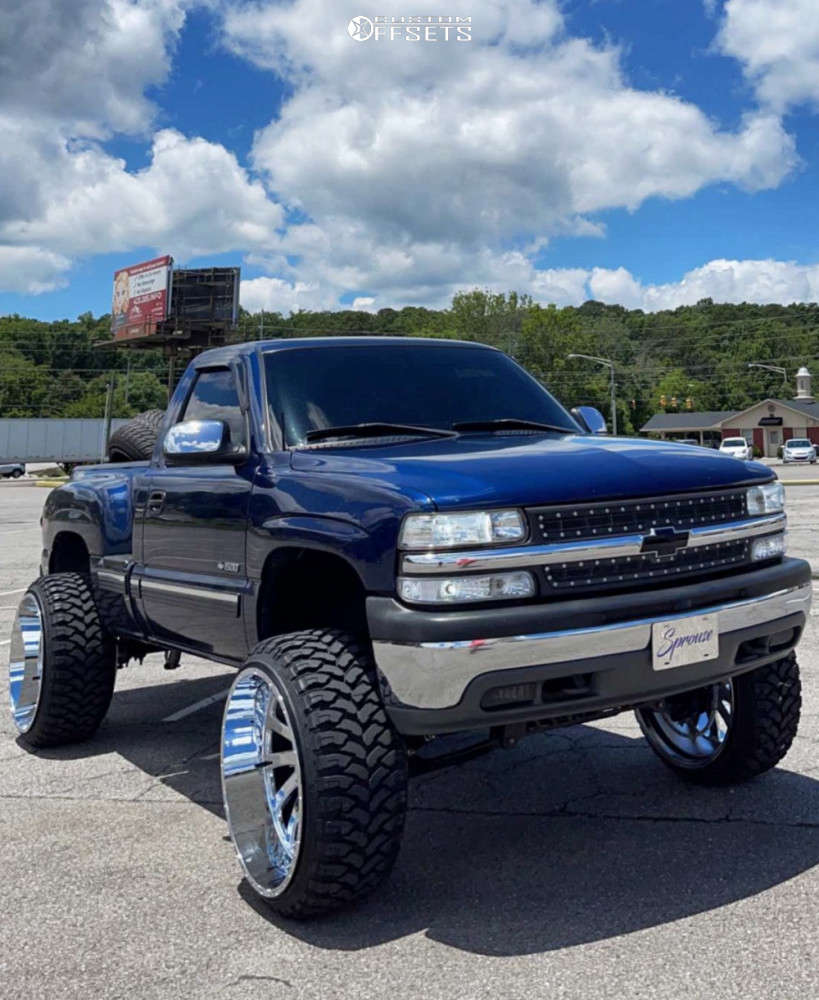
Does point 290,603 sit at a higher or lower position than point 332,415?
lower

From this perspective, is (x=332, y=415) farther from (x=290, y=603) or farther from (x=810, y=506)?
(x=810, y=506)

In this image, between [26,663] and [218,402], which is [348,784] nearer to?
[218,402]

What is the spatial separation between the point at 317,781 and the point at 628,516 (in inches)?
51.4

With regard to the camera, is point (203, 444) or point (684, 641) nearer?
point (684, 641)

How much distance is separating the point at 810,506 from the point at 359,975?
67.0 ft

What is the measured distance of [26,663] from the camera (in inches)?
225

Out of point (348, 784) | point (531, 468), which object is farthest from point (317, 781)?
point (531, 468)

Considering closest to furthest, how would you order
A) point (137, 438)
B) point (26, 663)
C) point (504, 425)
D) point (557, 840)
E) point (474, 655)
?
point (474, 655) → point (557, 840) → point (504, 425) → point (26, 663) → point (137, 438)

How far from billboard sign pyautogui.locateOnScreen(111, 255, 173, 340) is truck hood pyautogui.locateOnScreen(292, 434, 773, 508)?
6650 centimetres

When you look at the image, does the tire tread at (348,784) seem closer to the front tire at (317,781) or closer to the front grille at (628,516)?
the front tire at (317,781)

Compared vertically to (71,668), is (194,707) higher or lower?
lower

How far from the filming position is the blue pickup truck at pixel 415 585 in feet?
10.6

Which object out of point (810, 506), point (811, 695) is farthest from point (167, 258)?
point (811, 695)

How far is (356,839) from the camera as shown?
326 centimetres
